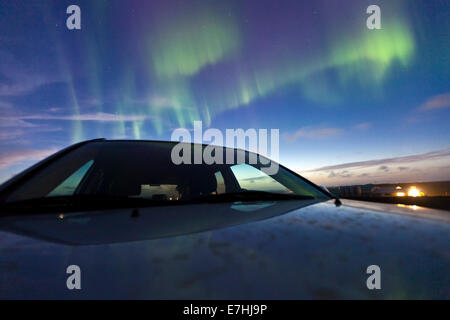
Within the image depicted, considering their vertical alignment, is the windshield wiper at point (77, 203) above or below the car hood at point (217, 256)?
above

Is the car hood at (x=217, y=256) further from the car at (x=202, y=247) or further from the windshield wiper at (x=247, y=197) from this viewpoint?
the windshield wiper at (x=247, y=197)

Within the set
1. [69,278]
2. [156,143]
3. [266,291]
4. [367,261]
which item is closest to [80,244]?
[69,278]

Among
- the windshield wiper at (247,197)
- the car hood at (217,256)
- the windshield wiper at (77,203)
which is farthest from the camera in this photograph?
the windshield wiper at (247,197)

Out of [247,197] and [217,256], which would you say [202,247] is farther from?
[247,197]

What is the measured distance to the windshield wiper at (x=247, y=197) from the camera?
4.57 ft

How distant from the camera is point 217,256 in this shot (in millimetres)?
622

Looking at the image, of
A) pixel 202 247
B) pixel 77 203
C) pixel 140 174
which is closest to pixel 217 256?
pixel 202 247

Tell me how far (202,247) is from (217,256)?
0.08 metres

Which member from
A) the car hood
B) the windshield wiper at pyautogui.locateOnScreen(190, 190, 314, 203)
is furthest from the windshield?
the car hood

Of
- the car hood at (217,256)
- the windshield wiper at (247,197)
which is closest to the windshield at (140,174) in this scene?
the windshield wiper at (247,197)

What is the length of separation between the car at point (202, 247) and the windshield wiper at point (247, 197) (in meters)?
0.01

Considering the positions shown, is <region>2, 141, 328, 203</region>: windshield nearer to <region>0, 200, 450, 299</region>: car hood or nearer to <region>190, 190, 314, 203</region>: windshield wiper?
<region>190, 190, 314, 203</region>: windshield wiper

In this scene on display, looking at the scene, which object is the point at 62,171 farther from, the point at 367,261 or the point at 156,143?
the point at 367,261

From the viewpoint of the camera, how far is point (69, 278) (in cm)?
52
